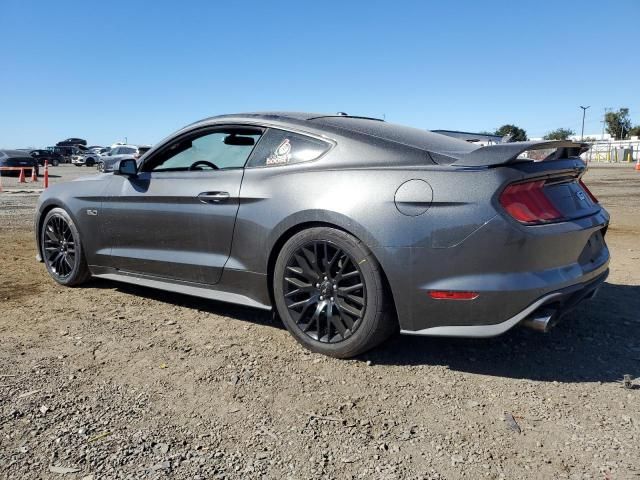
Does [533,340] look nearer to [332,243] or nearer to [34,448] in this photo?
[332,243]

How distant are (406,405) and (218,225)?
171cm

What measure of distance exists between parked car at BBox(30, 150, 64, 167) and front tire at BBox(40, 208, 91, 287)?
39.9 metres

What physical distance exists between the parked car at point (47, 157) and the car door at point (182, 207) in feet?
134

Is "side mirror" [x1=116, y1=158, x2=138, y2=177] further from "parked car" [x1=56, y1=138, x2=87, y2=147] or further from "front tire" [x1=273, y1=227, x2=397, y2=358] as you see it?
"parked car" [x1=56, y1=138, x2=87, y2=147]

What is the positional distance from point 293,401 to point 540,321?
1327 mm

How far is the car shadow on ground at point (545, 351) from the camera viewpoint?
3047mm

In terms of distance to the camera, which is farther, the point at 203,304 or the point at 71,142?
the point at 71,142

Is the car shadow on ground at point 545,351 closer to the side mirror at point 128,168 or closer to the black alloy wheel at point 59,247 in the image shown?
the side mirror at point 128,168

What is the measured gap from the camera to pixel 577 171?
329 centimetres

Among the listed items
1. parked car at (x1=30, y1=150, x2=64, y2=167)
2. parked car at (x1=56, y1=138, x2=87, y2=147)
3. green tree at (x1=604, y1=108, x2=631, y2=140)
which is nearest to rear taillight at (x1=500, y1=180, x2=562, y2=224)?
parked car at (x1=30, y1=150, x2=64, y2=167)

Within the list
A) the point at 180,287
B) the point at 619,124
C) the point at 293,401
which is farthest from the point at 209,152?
the point at 619,124

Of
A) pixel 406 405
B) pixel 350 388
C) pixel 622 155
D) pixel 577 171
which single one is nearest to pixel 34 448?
pixel 350 388

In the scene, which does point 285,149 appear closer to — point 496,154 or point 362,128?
point 362,128

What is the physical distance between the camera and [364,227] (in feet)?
9.75
